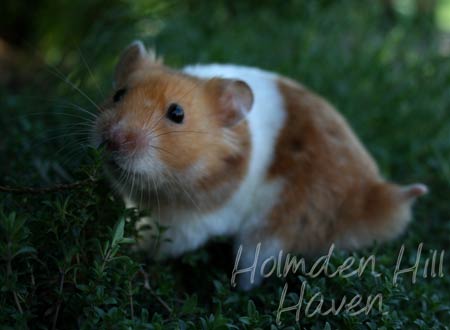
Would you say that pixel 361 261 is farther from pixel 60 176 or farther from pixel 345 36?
pixel 345 36

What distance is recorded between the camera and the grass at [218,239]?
2.60m

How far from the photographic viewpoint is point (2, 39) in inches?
299

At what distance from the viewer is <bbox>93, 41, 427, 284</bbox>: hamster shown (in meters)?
3.29

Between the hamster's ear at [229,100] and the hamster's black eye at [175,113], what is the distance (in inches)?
11.8

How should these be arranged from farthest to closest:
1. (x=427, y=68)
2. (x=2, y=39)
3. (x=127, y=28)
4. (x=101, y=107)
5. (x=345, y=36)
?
(x=2, y=39) < (x=345, y=36) < (x=427, y=68) < (x=127, y=28) < (x=101, y=107)

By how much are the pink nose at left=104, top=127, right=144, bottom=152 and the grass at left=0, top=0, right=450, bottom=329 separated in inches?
6.3

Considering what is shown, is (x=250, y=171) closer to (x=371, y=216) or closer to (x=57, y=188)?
(x=371, y=216)

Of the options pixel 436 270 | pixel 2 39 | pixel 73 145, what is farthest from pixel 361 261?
pixel 2 39

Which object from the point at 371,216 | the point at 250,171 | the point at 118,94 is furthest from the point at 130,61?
the point at 371,216

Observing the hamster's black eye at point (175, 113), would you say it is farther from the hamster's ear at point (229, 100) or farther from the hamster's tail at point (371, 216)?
the hamster's tail at point (371, 216)

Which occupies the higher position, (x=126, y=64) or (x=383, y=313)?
(x=126, y=64)

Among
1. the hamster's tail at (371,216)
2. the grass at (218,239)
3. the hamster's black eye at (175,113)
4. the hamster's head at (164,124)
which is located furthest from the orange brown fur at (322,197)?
the hamster's black eye at (175,113)

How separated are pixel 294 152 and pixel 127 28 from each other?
236 centimetres

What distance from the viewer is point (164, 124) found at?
3.17 metres
